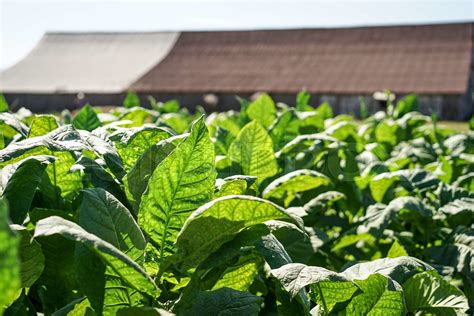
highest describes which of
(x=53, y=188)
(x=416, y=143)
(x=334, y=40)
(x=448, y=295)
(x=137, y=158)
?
(x=137, y=158)

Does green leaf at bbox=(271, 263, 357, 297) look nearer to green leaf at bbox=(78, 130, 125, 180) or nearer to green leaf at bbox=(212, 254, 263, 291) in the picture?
green leaf at bbox=(212, 254, 263, 291)

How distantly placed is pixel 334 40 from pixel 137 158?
30549 mm

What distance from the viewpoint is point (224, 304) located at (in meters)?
1.16

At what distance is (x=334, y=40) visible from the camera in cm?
3105

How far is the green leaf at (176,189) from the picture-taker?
3.84 feet

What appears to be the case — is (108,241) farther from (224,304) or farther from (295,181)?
(295,181)

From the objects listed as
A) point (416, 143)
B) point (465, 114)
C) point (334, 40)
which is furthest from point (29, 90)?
point (416, 143)

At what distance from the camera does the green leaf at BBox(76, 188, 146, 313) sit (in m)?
1.10

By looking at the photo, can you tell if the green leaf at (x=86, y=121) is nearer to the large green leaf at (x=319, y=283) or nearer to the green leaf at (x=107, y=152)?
the green leaf at (x=107, y=152)

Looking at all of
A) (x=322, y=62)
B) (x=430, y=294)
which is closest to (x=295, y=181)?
→ (x=430, y=294)

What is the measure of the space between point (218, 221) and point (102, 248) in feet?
0.75

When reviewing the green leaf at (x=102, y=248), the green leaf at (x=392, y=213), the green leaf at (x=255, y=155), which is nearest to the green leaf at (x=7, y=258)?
the green leaf at (x=102, y=248)

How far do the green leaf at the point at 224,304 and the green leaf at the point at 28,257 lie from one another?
29cm

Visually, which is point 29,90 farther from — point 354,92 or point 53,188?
point 53,188
